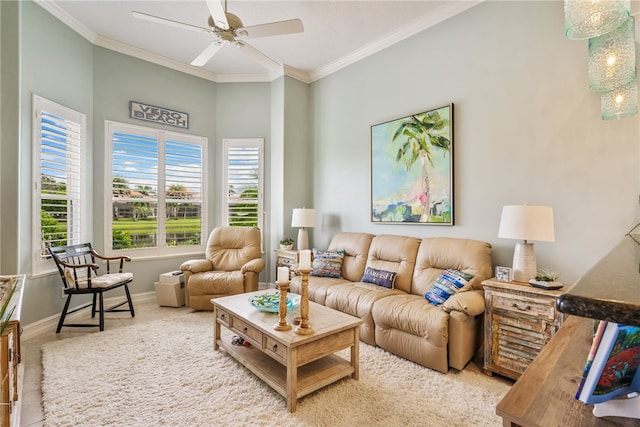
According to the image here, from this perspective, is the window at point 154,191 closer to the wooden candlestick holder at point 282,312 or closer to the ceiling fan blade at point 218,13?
the ceiling fan blade at point 218,13

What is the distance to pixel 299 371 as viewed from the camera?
2268mm

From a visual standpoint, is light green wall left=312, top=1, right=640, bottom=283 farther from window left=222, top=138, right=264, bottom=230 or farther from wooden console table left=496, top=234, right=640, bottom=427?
window left=222, top=138, right=264, bottom=230

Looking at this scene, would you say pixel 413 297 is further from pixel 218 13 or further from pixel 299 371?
pixel 218 13

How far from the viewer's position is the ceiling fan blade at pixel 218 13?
7.72ft

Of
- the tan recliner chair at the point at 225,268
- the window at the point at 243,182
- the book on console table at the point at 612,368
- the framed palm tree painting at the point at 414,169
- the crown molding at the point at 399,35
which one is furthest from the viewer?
the window at the point at 243,182

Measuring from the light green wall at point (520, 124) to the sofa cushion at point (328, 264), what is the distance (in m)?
0.64

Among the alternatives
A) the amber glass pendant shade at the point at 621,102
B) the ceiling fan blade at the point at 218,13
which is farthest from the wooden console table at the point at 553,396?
the ceiling fan blade at the point at 218,13

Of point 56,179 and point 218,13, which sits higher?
point 218,13

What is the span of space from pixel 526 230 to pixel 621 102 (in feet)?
3.14

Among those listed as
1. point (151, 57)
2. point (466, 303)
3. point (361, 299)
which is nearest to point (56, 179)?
point (151, 57)

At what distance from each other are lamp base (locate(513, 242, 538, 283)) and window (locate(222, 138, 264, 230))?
3609 mm

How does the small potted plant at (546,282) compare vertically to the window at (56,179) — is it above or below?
below

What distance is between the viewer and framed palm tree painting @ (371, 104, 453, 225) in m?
3.34

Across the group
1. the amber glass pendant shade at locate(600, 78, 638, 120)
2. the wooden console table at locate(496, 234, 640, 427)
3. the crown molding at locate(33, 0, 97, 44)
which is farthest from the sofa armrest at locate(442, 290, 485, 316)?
the crown molding at locate(33, 0, 97, 44)
